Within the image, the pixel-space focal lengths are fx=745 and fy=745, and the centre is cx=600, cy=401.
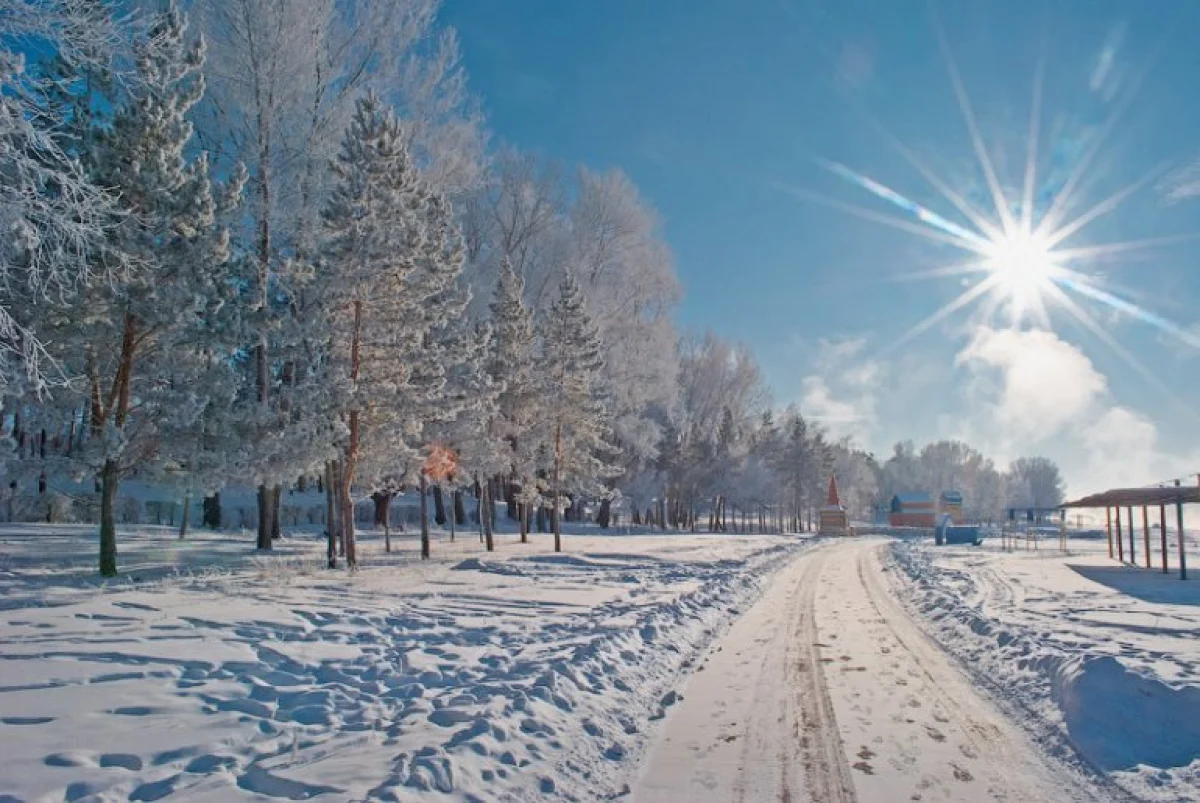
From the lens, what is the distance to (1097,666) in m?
8.32

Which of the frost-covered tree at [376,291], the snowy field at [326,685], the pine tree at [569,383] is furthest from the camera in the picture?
the pine tree at [569,383]

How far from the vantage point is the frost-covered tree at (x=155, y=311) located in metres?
15.0

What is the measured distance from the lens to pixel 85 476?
1567 cm

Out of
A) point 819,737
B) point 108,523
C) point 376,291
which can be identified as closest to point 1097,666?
point 819,737

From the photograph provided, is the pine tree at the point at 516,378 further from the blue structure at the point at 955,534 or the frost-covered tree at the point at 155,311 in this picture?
the blue structure at the point at 955,534

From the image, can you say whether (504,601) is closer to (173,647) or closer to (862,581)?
(173,647)

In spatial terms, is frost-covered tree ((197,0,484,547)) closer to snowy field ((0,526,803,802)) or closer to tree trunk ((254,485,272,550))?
tree trunk ((254,485,272,550))

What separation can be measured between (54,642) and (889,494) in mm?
154293

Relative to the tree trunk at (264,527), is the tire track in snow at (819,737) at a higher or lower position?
lower

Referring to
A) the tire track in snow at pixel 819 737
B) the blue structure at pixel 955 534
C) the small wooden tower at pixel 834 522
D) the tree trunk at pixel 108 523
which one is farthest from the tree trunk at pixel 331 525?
the small wooden tower at pixel 834 522

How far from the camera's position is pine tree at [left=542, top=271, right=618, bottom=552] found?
106 ft

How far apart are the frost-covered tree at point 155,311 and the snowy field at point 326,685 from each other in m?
2.88

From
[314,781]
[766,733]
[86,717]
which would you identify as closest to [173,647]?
[86,717]

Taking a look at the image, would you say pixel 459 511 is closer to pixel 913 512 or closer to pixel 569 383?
pixel 569 383
